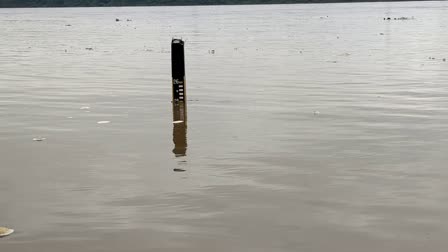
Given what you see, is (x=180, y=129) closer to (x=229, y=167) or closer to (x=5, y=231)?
(x=229, y=167)

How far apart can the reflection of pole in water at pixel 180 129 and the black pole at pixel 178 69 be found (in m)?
0.30

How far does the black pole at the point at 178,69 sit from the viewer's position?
20.8 metres

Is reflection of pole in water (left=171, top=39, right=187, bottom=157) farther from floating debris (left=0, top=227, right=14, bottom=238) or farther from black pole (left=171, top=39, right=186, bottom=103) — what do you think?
floating debris (left=0, top=227, right=14, bottom=238)

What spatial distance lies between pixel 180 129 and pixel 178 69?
336cm

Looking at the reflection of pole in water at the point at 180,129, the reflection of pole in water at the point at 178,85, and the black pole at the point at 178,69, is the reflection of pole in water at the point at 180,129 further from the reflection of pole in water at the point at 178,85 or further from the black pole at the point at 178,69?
the black pole at the point at 178,69

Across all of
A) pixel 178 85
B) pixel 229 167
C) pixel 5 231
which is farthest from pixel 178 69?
pixel 5 231

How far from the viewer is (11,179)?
42.5 ft

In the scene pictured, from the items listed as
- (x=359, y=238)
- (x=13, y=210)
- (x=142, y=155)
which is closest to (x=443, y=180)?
(x=359, y=238)

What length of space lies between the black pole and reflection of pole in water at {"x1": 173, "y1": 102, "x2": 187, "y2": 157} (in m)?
0.30

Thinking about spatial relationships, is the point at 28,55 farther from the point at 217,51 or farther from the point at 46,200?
the point at 46,200

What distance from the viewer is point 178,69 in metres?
21.2

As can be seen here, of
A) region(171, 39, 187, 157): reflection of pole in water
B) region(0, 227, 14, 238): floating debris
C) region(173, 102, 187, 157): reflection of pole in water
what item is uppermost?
region(171, 39, 187, 157): reflection of pole in water

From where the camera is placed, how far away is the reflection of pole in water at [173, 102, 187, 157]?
15493 millimetres

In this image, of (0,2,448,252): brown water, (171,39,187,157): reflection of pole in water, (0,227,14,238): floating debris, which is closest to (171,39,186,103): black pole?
(171,39,187,157): reflection of pole in water
